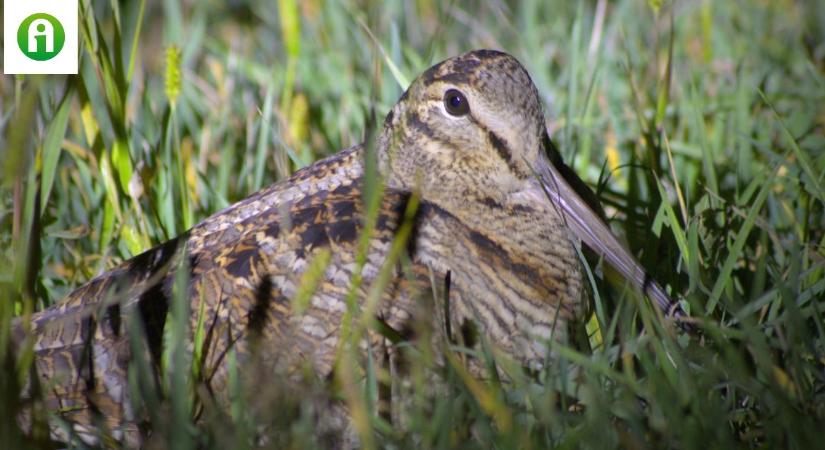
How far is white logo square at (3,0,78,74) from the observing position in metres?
3.03

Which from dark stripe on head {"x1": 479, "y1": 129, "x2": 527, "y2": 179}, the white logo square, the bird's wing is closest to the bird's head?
dark stripe on head {"x1": 479, "y1": 129, "x2": 527, "y2": 179}

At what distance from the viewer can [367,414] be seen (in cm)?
214

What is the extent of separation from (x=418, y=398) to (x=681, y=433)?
0.52 meters

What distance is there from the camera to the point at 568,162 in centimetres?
372

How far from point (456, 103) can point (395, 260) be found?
0.55 meters

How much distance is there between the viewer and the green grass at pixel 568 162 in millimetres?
2119

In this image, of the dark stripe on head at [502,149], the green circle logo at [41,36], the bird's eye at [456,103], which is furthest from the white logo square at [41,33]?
the dark stripe on head at [502,149]

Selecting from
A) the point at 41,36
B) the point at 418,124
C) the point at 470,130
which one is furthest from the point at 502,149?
the point at 41,36

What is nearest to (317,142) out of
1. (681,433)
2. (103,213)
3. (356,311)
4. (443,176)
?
(103,213)

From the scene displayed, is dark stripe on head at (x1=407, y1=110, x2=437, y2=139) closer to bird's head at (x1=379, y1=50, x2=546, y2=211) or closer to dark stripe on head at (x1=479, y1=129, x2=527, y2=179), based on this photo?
bird's head at (x1=379, y1=50, x2=546, y2=211)

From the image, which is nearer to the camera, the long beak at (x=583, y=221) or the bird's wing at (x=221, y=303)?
the bird's wing at (x=221, y=303)

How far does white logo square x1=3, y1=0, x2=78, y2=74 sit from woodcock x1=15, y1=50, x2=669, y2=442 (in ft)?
2.30

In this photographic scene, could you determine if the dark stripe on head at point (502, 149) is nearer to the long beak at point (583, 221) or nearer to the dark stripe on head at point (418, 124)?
the long beak at point (583, 221)

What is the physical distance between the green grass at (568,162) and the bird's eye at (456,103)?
23 cm
